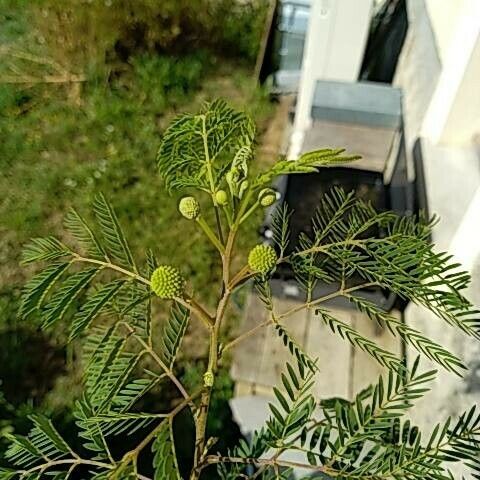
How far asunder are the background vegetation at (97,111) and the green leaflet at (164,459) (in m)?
1.81

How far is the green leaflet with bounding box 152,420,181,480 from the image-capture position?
107cm

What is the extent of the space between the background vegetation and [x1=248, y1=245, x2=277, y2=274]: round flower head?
190 cm

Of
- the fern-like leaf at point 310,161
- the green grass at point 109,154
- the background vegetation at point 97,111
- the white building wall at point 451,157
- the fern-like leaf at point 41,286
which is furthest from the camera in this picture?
the green grass at point 109,154

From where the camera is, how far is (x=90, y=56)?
4.20m

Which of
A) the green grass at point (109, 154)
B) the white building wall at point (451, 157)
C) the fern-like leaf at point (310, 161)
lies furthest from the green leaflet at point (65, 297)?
the green grass at point (109, 154)

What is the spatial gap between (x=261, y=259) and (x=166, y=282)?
149mm

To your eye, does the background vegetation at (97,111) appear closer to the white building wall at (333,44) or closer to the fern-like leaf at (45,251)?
the white building wall at (333,44)

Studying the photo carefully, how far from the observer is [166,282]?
1100mm

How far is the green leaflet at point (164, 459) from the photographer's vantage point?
1070 millimetres

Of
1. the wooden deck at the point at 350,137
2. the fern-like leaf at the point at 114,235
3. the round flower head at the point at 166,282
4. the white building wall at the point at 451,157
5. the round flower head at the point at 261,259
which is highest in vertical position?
the round flower head at the point at 261,259

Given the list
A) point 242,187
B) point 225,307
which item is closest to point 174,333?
point 225,307

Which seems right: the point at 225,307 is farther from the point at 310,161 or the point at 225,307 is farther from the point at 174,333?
the point at 310,161

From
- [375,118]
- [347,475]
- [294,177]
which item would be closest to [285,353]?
[294,177]

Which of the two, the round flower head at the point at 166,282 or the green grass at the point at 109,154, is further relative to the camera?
the green grass at the point at 109,154
